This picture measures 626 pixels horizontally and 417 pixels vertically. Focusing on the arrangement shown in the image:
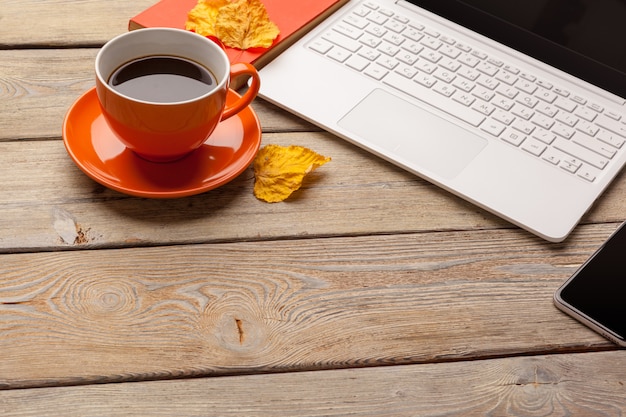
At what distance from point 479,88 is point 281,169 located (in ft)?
1.02

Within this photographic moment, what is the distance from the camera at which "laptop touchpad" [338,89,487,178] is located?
87 centimetres

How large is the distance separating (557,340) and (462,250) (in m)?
0.14

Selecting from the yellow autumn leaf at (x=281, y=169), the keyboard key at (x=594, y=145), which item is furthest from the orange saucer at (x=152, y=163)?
the keyboard key at (x=594, y=145)

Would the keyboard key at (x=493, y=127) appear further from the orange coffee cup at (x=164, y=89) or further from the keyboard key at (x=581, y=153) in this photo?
the orange coffee cup at (x=164, y=89)

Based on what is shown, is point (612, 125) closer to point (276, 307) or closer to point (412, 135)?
point (412, 135)

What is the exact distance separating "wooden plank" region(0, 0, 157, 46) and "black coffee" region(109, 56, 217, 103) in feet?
0.79

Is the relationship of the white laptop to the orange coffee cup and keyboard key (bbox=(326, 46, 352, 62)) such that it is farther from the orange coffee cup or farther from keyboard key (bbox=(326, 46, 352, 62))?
the orange coffee cup

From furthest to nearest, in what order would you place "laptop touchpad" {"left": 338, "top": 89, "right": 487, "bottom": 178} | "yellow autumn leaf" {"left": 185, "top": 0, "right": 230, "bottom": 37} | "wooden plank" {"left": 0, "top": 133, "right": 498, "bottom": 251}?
"yellow autumn leaf" {"left": 185, "top": 0, "right": 230, "bottom": 37} → "laptop touchpad" {"left": 338, "top": 89, "right": 487, "bottom": 178} → "wooden plank" {"left": 0, "top": 133, "right": 498, "bottom": 251}

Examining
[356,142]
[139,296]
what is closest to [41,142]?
[139,296]

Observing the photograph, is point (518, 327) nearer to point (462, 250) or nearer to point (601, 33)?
point (462, 250)

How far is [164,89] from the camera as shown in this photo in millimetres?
791

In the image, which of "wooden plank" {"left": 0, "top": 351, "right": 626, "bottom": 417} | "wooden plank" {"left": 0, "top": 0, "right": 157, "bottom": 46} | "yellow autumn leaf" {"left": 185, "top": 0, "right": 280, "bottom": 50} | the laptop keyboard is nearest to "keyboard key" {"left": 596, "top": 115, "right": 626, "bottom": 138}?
the laptop keyboard

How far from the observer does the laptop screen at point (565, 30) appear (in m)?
0.94

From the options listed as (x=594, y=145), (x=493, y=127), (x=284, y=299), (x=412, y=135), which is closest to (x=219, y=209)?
(x=284, y=299)
